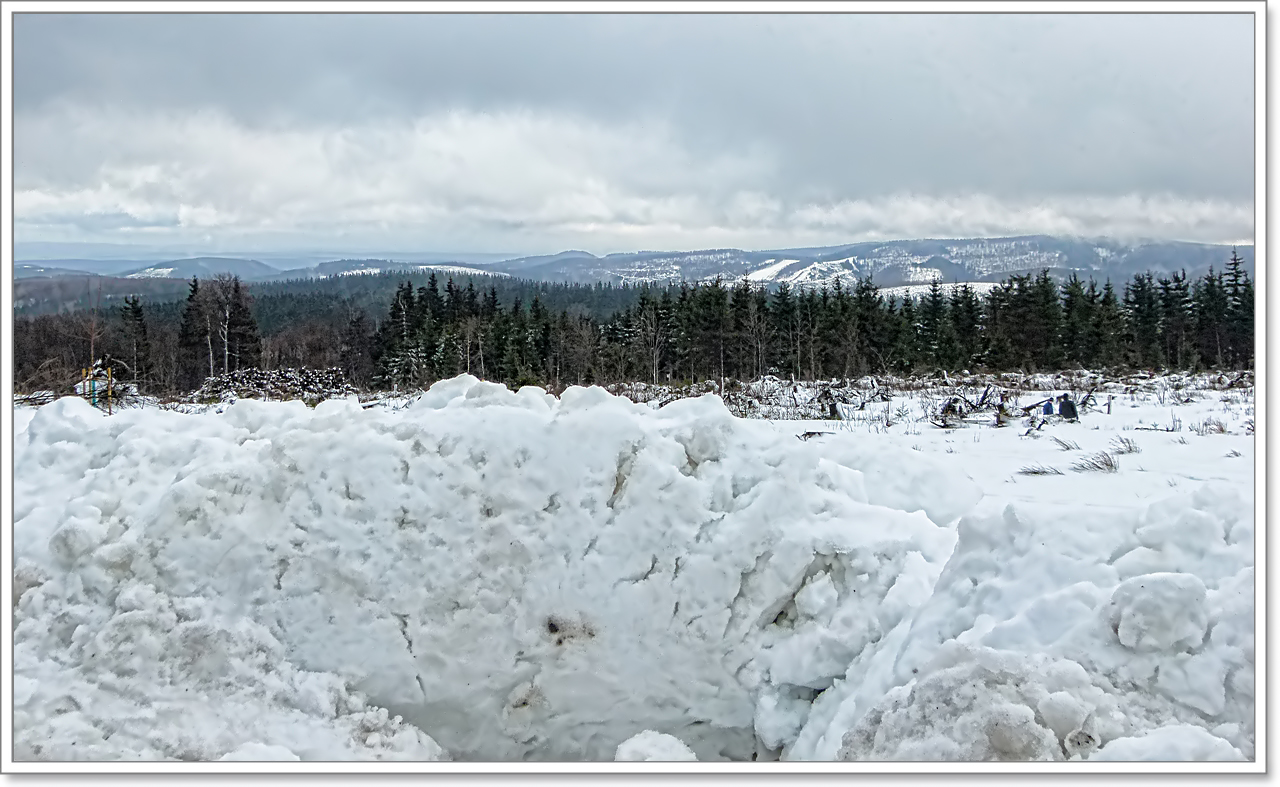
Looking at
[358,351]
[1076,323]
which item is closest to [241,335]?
[358,351]

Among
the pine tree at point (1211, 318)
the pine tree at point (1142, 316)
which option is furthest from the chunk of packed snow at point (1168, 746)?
the pine tree at point (1142, 316)

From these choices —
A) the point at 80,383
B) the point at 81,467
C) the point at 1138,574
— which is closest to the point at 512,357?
the point at 80,383

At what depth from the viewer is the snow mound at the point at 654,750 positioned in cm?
394

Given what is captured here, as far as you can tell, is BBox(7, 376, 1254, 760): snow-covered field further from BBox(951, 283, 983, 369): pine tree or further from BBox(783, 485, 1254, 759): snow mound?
BBox(951, 283, 983, 369): pine tree

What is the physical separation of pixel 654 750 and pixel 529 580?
1129 mm

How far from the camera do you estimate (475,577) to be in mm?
4367

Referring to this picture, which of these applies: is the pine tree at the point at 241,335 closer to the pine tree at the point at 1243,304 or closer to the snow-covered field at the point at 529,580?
the snow-covered field at the point at 529,580

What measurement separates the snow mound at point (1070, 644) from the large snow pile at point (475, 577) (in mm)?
449

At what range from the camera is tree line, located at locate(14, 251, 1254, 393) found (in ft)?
107

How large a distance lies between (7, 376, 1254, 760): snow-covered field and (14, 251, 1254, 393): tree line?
25.1 meters

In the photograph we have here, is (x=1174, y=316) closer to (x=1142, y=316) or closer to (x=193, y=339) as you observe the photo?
(x=1142, y=316)

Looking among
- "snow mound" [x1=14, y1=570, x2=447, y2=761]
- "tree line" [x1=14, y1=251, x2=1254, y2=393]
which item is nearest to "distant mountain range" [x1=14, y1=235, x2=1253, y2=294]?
"snow mound" [x1=14, y1=570, x2=447, y2=761]
